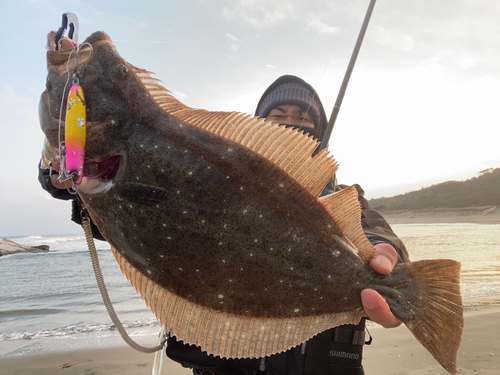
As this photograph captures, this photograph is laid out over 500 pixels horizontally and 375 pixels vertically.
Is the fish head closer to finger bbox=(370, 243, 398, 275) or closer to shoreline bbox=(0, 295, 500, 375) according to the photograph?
finger bbox=(370, 243, 398, 275)

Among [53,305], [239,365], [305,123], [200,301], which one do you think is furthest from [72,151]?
[53,305]

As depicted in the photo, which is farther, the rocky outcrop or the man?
the rocky outcrop

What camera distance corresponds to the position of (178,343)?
2.40 meters

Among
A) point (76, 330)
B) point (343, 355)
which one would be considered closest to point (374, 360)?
point (343, 355)

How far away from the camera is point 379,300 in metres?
1.54

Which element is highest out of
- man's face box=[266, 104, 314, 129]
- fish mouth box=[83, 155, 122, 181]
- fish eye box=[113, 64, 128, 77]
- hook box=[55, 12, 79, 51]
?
man's face box=[266, 104, 314, 129]

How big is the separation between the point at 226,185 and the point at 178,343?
1.71 metres

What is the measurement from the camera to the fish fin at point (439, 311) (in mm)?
1532

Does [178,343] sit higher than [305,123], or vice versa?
[305,123]

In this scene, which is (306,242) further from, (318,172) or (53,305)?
(53,305)

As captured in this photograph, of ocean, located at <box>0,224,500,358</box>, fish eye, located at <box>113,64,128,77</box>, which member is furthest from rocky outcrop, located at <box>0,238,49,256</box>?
fish eye, located at <box>113,64,128,77</box>

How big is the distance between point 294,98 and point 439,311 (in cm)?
273

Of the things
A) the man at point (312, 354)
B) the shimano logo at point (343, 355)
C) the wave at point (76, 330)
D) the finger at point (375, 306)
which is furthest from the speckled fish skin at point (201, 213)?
Answer: the wave at point (76, 330)

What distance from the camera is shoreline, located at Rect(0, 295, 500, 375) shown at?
4.17m
